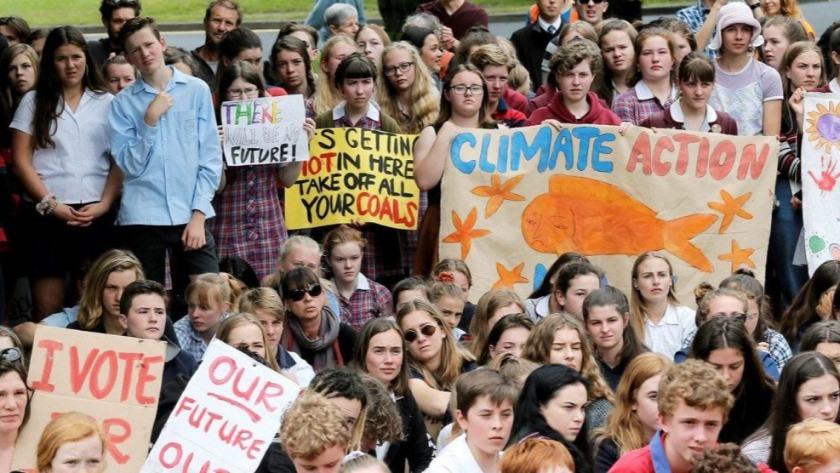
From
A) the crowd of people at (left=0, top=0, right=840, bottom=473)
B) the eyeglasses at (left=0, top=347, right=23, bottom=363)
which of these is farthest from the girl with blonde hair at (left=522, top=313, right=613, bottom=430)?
the eyeglasses at (left=0, top=347, right=23, bottom=363)

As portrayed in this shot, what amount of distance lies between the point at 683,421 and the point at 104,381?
3.21 meters

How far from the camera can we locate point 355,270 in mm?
12906

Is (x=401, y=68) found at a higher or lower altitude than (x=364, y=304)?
higher

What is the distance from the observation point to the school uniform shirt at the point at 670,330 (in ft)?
38.8

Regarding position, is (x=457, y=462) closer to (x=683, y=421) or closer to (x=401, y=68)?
(x=683, y=421)

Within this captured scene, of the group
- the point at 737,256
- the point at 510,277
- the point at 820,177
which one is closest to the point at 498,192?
the point at 510,277

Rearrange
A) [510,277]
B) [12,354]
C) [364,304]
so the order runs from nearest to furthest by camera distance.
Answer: [12,354]
[364,304]
[510,277]

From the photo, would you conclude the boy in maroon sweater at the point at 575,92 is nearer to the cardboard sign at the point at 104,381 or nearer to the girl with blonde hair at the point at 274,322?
the girl with blonde hair at the point at 274,322

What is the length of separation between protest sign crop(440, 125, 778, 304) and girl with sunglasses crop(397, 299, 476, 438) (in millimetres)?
2297

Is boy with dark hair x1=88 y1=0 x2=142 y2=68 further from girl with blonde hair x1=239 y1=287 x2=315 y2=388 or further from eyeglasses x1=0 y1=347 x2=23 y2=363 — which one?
eyeglasses x1=0 y1=347 x2=23 y2=363

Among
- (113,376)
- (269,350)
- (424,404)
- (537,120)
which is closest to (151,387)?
(113,376)

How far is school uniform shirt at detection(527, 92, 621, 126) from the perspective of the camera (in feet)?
45.0

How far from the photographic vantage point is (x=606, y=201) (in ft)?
44.6

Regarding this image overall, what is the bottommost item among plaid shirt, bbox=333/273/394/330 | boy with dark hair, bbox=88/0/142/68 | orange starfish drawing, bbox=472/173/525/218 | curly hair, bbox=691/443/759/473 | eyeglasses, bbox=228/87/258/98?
plaid shirt, bbox=333/273/394/330
